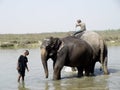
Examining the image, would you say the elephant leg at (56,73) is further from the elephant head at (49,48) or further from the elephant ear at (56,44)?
the elephant ear at (56,44)

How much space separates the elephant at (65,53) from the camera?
15.8 m

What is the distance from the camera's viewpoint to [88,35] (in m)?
17.6

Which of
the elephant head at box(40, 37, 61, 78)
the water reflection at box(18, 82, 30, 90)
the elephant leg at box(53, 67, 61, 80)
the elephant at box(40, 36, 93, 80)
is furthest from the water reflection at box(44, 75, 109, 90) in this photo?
the elephant head at box(40, 37, 61, 78)

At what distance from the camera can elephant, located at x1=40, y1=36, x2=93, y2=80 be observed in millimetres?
15797

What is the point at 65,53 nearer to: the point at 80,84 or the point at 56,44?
the point at 56,44

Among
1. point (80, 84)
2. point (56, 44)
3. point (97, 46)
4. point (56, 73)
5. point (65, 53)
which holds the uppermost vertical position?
point (56, 44)

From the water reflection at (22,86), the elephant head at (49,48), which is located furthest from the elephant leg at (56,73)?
the water reflection at (22,86)

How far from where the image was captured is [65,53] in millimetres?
16062

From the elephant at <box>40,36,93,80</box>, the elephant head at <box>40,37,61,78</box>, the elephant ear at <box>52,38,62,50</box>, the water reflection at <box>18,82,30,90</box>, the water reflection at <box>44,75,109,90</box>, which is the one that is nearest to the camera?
the water reflection at <box>44,75,109,90</box>

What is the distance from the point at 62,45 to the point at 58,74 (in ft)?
3.93

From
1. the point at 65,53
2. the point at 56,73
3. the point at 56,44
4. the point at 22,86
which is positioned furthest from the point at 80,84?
the point at 56,44

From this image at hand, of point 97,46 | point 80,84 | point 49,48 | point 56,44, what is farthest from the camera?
point 97,46

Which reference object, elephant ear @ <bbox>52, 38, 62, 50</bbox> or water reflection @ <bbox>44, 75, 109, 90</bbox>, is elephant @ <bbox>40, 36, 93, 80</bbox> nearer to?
elephant ear @ <bbox>52, 38, 62, 50</bbox>

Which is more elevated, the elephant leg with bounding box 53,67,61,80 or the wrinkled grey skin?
the wrinkled grey skin
